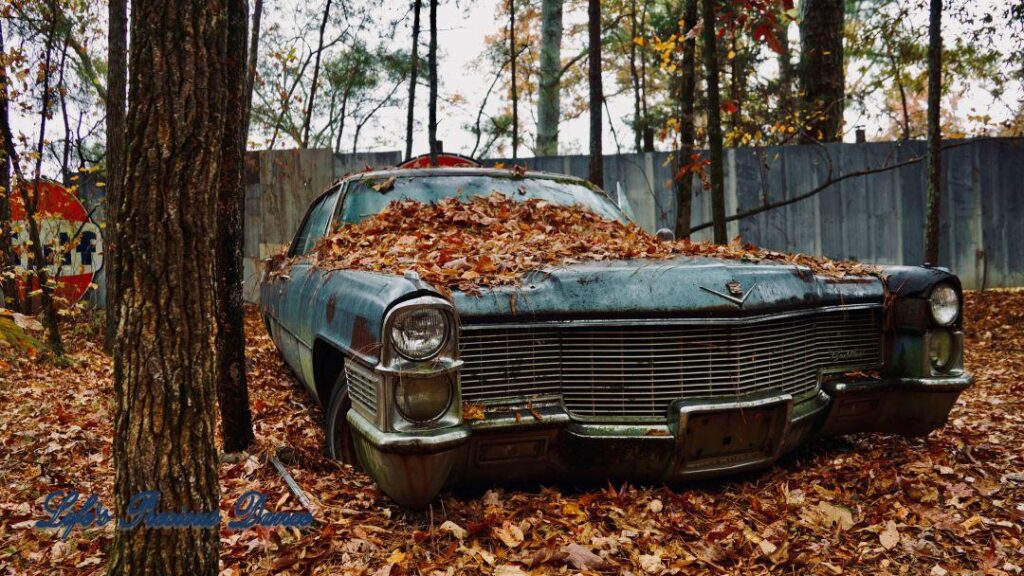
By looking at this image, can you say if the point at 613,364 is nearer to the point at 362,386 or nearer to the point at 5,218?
the point at 362,386

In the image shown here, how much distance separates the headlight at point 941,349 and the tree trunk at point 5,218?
6376 mm

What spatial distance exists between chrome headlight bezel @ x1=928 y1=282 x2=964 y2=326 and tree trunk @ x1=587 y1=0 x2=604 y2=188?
13.4 ft

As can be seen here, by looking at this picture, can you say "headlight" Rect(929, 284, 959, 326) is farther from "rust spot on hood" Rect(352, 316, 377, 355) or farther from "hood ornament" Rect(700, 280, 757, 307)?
"rust spot on hood" Rect(352, 316, 377, 355)

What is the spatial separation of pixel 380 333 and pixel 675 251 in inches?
59.6

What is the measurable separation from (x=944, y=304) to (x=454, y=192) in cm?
263

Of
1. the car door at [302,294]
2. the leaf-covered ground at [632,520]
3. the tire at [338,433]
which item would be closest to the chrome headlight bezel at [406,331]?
the leaf-covered ground at [632,520]

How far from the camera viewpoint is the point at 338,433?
10.5ft

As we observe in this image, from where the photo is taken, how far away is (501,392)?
8.72 ft

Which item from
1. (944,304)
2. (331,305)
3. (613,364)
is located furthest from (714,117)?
(331,305)

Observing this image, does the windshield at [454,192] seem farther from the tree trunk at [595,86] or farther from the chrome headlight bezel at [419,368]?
the tree trunk at [595,86]

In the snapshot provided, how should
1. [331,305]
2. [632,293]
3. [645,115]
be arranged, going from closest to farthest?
[632,293] → [331,305] → [645,115]

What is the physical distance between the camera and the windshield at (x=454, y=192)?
4.18 metres

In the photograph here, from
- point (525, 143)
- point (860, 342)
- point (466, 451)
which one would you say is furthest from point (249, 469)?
point (525, 143)

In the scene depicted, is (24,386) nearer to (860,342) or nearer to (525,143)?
(860,342)
